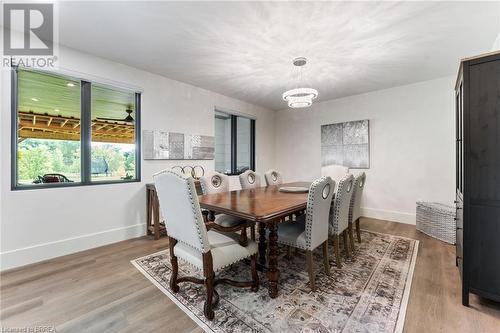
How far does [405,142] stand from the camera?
4.06 m

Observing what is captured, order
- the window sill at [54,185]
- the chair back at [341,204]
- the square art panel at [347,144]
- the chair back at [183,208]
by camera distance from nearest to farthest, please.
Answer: the chair back at [183,208]
the chair back at [341,204]
the window sill at [54,185]
the square art panel at [347,144]

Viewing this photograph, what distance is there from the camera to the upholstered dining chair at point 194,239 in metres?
1.54

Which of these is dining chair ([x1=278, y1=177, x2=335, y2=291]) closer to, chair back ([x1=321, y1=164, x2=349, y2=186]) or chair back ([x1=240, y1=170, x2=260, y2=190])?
chair back ([x1=240, y1=170, x2=260, y2=190])

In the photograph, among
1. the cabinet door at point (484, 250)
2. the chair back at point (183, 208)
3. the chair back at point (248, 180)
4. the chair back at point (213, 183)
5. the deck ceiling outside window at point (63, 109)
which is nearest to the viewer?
the chair back at point (183, 208)

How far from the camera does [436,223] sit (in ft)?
10.6

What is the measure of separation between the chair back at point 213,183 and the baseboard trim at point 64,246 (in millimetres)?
1363

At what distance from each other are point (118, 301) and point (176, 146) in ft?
8.10

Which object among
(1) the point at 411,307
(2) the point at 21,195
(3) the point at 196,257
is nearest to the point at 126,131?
(2) the point at 21,195

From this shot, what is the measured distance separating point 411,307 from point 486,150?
1312 mm

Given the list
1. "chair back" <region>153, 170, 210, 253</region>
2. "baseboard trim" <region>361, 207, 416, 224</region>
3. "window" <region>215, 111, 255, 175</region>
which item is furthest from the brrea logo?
"baseboard trim" <region>361, 207, 416, 224</region>

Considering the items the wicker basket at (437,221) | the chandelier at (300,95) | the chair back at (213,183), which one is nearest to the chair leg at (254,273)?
the chair back at (213,183)

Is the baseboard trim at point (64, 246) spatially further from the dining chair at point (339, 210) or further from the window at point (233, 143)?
the dining chair at point (339, 210)

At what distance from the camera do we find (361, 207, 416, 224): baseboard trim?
158 inches

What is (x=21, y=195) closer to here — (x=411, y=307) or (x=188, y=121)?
(x=188, y=121)
